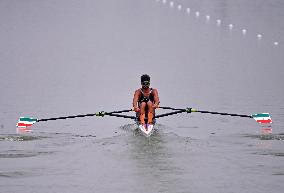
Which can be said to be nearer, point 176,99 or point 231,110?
point 231,110

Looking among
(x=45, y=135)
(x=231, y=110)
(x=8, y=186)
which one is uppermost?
(x=231, y=110)

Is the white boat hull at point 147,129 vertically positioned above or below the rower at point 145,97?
below

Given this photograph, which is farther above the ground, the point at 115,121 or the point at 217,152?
the point at 115,121

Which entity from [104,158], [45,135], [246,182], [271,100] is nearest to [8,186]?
[104,158]

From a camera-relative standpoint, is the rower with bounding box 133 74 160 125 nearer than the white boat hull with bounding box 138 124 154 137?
No

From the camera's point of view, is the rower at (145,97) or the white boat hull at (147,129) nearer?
the white boat hull at (147,129)

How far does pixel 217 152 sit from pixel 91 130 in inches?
536

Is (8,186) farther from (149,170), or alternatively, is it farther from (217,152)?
(217,152)

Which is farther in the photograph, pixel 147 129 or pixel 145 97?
pixel 145 97

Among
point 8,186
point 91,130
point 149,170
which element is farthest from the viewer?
point 91,130

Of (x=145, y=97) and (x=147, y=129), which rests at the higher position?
(x=145, y=97)

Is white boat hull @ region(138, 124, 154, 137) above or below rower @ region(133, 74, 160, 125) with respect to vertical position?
below

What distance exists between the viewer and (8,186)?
72.8 feet

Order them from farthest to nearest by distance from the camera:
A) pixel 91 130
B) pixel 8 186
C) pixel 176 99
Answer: pixel 176 99 < pixel 91 130 < pixel 8 186
